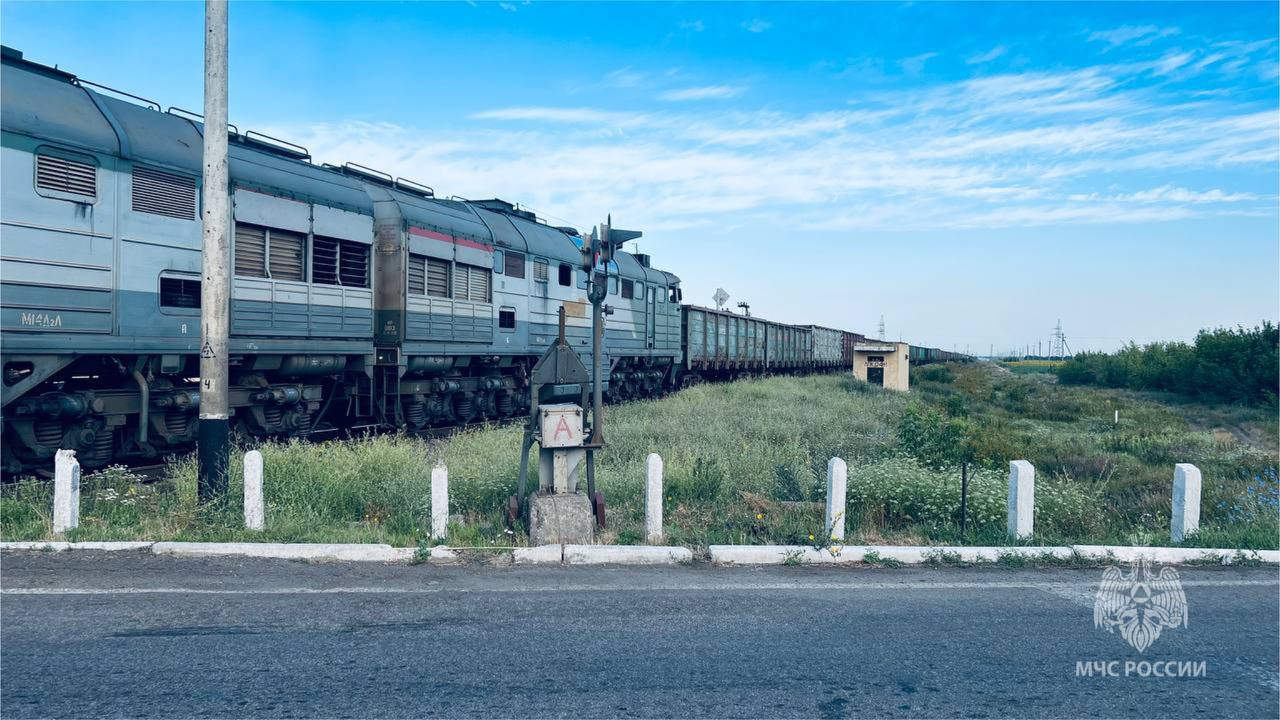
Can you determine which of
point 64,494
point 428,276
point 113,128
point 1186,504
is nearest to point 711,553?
point 1186,504

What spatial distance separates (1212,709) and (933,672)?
1179 millimetres

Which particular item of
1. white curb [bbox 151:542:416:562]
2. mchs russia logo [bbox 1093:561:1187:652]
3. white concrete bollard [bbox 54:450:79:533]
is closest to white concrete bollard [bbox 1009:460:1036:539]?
mchs russia logo [bbox 1093:561:1187:652]

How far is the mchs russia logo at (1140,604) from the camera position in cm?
443

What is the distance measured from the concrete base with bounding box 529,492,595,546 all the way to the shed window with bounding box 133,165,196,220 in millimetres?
5823

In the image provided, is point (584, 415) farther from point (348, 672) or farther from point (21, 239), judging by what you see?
point (21, 239)

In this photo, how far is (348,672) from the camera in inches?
145

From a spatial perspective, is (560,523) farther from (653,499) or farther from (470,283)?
(470,283)

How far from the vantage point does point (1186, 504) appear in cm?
670

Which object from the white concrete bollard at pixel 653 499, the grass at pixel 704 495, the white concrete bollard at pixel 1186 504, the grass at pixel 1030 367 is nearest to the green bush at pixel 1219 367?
the grass at pixel 704 495

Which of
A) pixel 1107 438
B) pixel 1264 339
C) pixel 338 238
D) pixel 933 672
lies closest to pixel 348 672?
pixel 933 672

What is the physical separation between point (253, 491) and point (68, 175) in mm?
4056

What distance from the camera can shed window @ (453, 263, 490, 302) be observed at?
13.6 meters

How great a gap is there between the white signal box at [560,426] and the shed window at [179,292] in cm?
510

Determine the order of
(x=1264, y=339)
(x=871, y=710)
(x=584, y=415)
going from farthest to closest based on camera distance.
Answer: (x=1264, y=339), (x=584, y=415), (x=871, y=710)
